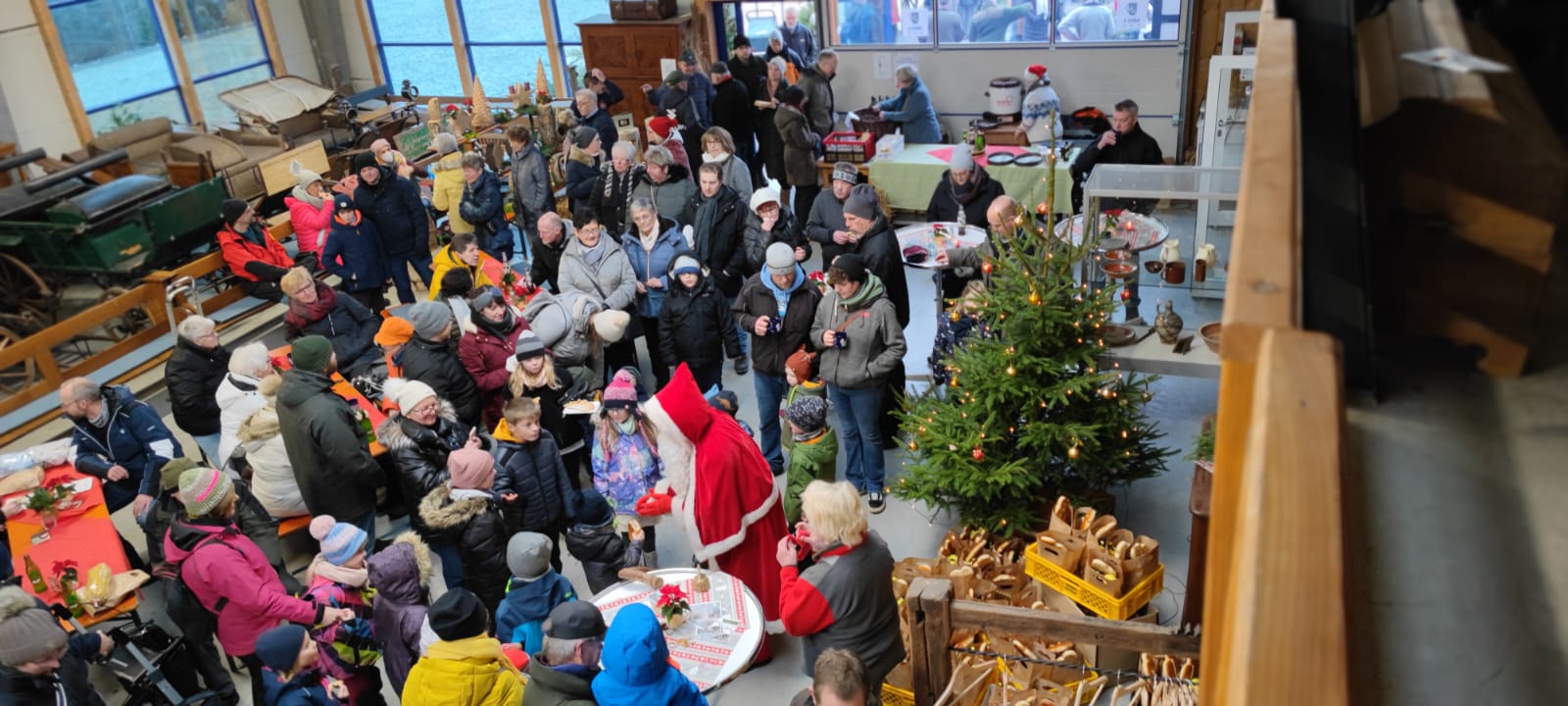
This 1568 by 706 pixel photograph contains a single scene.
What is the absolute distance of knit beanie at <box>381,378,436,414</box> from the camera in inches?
215

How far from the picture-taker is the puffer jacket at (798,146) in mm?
9852

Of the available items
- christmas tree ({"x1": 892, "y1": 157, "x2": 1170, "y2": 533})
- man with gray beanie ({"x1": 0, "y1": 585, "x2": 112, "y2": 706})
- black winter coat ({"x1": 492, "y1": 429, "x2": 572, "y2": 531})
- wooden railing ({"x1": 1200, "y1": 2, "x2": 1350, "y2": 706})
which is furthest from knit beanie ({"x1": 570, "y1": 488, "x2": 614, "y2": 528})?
wooden railing ({"x1": 1200, "y1": 2, "x2": 1350, "y2": 706})

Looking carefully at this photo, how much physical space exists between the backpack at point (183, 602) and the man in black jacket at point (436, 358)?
64.3 inches

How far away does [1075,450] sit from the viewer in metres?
5.17

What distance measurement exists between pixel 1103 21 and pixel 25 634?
10493 millimetres

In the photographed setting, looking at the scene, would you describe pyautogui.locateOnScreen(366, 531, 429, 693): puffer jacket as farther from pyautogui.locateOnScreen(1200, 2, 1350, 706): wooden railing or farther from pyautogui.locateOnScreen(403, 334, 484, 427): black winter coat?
pyautogui.locateOnScreen(1200, 2, 1350, 706): wooden railing

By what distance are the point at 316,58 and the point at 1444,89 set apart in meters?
18.5

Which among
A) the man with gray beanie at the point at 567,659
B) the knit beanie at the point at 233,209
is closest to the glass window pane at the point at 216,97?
the knit beanie at the point at 233,209

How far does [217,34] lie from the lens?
15.5 meters

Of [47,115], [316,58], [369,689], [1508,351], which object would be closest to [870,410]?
[369,689]

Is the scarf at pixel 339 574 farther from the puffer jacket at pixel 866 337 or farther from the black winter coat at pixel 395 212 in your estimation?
the black winter coat at pixel 395 212

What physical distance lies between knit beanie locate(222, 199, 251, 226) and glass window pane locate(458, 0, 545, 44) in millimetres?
8704

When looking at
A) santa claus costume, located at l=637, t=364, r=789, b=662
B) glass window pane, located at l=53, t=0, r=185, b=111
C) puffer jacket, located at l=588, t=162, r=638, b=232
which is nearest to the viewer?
santa claus costume, located at l=637, t=364, r=789, b=662

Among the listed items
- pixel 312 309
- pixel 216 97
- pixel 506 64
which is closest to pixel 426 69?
pixel 506 64
